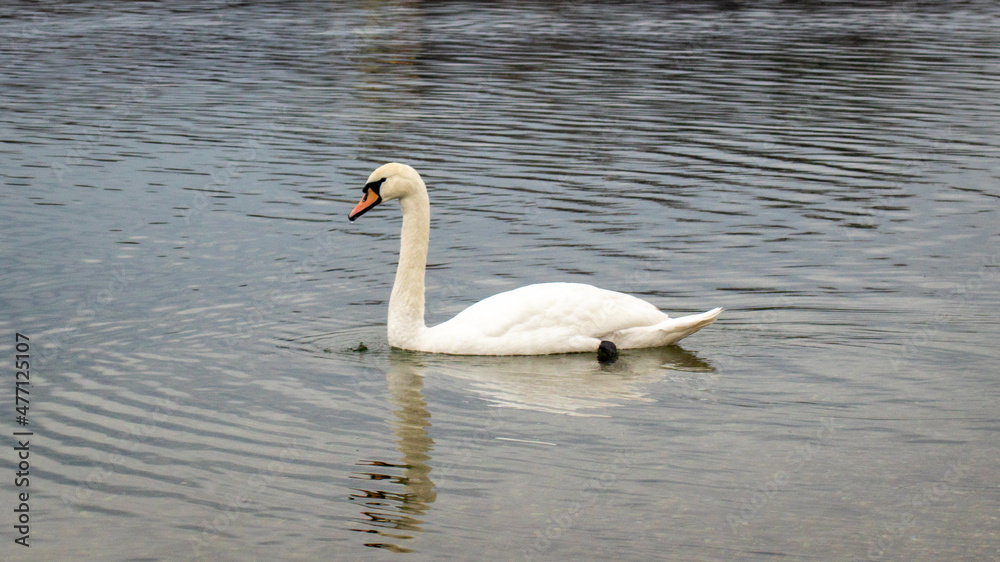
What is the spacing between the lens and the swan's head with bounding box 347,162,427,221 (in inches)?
432

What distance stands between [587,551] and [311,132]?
52.8 feet

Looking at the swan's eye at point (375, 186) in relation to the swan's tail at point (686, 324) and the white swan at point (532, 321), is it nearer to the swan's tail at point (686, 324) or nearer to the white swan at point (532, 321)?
the white swan at point (532, 321)

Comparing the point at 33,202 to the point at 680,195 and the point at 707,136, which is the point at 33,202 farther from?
the point at 707,136

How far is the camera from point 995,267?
13344 millimetres

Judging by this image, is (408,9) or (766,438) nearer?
(766,438)

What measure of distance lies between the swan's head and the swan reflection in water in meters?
1.25

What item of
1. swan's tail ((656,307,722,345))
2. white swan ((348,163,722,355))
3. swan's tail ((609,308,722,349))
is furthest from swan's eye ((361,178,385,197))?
swan's tail ((656,307,722,345))

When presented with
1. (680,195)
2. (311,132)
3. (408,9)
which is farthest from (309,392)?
(408,9)

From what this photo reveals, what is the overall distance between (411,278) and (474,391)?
165 centimetres

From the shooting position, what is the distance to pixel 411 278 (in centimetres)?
1112

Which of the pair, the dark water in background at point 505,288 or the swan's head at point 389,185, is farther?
the swan's head at point 389,185

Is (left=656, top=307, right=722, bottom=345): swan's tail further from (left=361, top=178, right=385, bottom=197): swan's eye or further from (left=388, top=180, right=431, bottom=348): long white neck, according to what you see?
(left=361, top=178, right=385, bottom=197): swan's eye

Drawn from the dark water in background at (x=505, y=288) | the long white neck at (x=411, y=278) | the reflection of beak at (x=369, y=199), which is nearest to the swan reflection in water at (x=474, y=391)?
the dark water in background at (x=505, y=288)

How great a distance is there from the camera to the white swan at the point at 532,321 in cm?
1059
